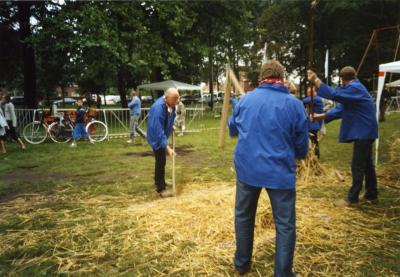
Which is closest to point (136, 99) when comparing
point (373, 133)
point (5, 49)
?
point (373, 133)

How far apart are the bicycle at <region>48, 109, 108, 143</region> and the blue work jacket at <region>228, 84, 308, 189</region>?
1159 cm

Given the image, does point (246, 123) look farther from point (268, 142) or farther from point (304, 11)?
point (304, 11)

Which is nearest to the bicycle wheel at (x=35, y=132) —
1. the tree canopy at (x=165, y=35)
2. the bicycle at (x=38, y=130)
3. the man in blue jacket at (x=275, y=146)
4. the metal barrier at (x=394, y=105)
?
the bicycle at (x=38, y=130)

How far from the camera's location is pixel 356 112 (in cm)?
534

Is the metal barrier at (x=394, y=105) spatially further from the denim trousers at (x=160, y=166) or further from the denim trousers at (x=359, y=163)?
the denim trousers at (x=160, y=166)

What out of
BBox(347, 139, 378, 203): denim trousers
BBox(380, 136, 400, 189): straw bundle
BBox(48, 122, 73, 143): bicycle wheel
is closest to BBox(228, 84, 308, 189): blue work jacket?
BBox(347, 139, 378, 203): denim trousers

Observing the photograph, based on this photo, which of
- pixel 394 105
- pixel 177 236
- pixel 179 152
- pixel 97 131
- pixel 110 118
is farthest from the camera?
pixel 394 105

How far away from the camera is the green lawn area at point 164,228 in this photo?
12.5 ft

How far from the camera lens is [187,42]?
23844mm

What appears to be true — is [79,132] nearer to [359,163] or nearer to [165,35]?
[359,163]

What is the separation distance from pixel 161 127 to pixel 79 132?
839 cm

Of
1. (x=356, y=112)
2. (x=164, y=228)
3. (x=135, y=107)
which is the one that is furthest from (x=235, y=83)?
(x=135, y=107)

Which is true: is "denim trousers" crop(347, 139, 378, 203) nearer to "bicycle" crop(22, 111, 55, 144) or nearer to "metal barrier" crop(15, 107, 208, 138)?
"metal barrier" crop(15, 107, 208, 138)

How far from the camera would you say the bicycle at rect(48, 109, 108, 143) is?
1402 centimetres
